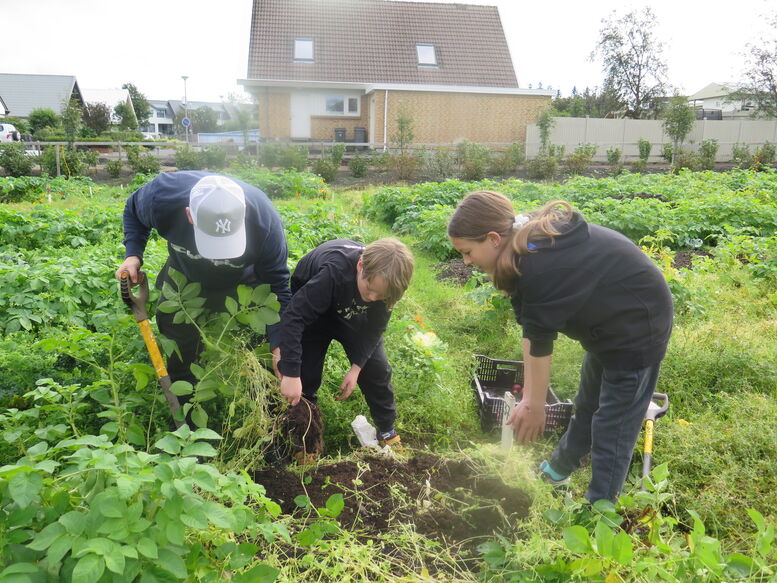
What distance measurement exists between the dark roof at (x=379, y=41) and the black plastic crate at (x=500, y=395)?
21.2m

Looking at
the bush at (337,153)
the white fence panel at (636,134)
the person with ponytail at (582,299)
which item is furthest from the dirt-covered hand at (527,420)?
the white fence panel at (636,134)

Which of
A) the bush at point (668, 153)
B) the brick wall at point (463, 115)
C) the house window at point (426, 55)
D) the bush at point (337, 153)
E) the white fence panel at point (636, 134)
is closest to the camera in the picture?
the bush at point (337, 153)

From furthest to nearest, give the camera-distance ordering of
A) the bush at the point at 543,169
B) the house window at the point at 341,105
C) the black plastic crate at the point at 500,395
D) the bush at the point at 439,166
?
the house window at the point at 341,105 → the bush at the point at 543,169 → the bush at the point at 439,166 → the black plastic crate at the point at 500,395

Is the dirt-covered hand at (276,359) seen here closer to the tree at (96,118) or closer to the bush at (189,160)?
the bush at (189,160)

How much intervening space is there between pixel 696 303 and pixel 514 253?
3.24 metres

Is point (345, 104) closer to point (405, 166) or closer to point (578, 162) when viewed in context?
point (405, 166)

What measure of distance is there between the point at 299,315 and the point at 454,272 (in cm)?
449

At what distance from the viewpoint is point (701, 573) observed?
1.54 metres

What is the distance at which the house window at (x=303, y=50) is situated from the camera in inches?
932

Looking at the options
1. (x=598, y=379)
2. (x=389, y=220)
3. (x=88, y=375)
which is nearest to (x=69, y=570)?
(x=88, y=375)

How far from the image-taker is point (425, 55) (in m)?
25.5

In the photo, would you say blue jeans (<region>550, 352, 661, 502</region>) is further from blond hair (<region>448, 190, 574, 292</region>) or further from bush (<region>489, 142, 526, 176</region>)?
bush (<region>489, 142, 526, 176</region>)

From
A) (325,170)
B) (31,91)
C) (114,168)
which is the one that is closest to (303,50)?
(325,170)

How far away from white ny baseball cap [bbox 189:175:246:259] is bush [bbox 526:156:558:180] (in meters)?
16.3
